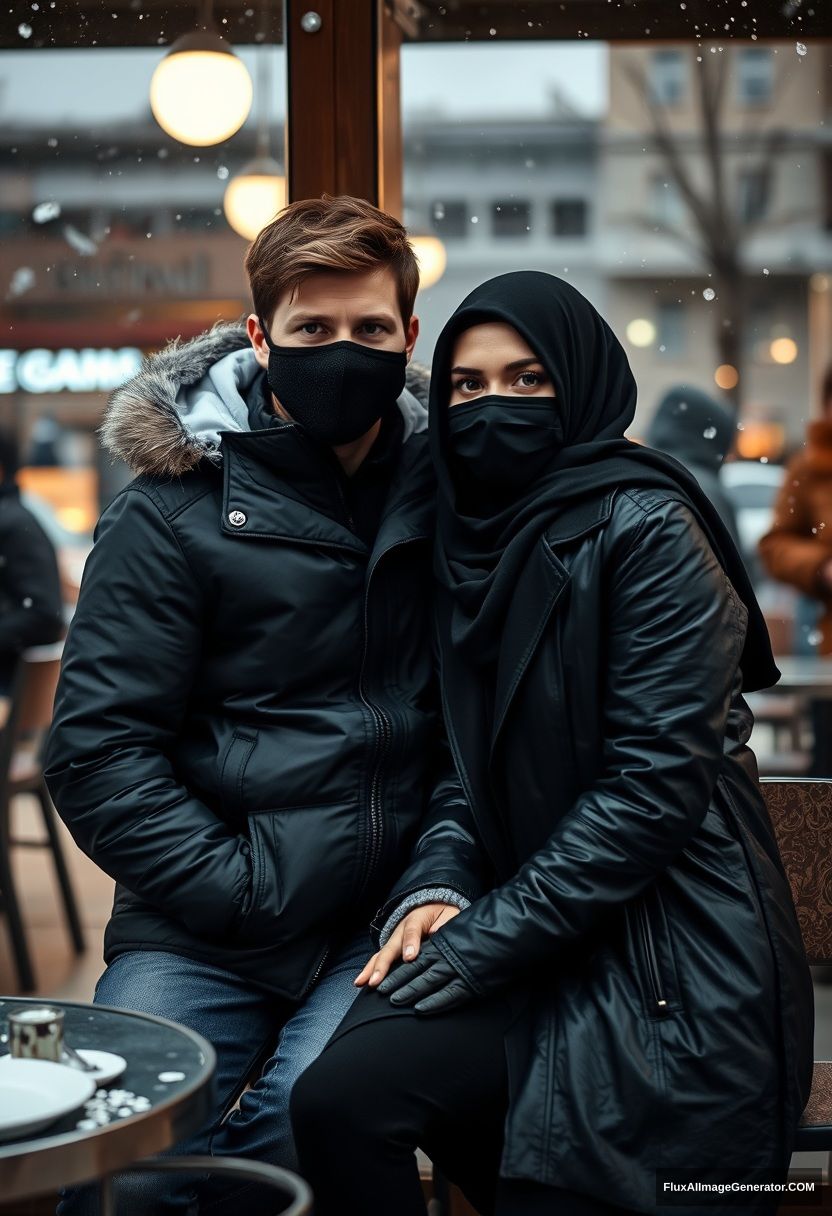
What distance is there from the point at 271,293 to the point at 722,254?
6.16ft

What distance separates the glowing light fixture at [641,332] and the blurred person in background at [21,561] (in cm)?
148

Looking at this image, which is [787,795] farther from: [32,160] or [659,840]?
[32,160]

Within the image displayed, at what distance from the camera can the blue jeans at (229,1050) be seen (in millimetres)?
2000

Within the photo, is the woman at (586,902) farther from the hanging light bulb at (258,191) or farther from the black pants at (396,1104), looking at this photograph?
the hanging light bulb at (258,191)

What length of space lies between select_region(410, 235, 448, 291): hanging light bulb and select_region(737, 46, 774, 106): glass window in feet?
2.71

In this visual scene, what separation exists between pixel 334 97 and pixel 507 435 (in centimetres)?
120

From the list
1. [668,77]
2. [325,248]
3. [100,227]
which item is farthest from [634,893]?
[668,77]

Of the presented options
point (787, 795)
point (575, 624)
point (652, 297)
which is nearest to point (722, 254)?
point (652, 297)

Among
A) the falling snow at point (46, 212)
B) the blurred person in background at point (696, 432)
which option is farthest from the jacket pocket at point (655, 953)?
the falling snow at point (46, 212)

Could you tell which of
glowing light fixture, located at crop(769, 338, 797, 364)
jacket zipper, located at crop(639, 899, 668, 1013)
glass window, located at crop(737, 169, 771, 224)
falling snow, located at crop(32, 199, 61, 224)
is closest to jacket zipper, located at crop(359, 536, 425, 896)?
jacket zipper, located at crop(639, 899, 668, 1013)

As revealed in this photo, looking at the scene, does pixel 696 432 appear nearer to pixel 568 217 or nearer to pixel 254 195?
pixel 568 217

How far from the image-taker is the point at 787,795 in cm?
254

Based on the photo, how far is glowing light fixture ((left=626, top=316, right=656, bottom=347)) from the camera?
327cm

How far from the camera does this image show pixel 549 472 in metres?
2.08
